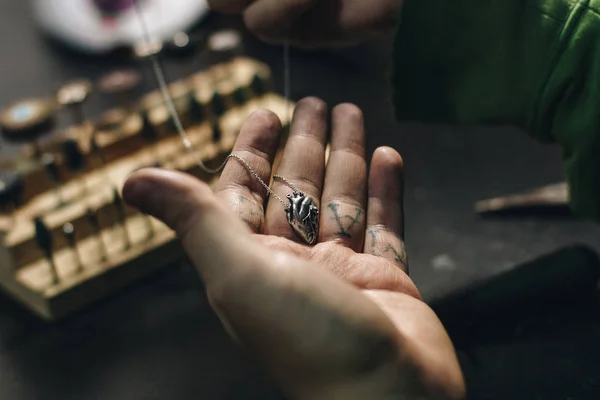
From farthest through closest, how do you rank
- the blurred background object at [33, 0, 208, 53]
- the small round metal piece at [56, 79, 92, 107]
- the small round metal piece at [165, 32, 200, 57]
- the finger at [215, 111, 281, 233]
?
1. the blurred background object at [33, 0, 208, 53]
2. the small round metal piece at [165, 32, 200, 57]
3. the small round metal piece at [56, 79, 92, 107]
4. the finger at [215, 111, 281, 233]

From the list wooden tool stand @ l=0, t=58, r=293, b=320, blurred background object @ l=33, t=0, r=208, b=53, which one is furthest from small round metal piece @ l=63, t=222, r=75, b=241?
blurred background object @ l=33, t=0, r=208, b=53

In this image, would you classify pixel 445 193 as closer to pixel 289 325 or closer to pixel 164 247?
pixel 164 247

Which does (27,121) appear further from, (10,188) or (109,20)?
(109,20)

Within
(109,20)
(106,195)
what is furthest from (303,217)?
(109,20)

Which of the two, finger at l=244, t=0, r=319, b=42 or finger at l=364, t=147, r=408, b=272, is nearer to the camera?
finger at l=364, t=147, r=408, b=272

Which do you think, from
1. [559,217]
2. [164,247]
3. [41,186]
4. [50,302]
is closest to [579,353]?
[559,217]

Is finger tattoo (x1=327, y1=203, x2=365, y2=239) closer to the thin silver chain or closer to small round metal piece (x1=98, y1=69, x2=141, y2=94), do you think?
the thin silver chain

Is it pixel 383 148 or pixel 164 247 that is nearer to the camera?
pixel 383 148

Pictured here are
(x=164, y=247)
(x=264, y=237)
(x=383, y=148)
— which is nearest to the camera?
(x=264, y=237)
